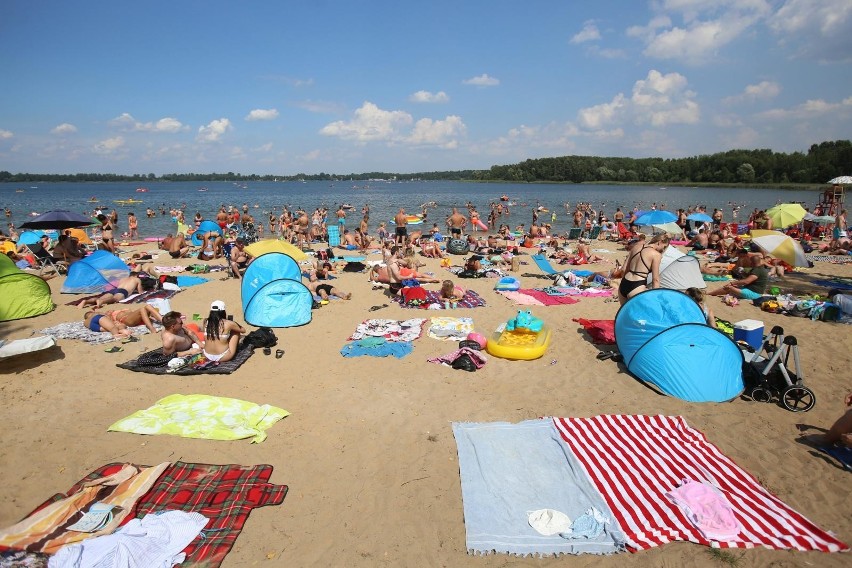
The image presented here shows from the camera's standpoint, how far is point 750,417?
5.20 meters

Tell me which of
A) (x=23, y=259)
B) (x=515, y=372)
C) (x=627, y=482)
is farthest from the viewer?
(x=23, y=259)

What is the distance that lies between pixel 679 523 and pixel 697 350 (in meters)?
2.68

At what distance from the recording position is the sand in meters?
3.54

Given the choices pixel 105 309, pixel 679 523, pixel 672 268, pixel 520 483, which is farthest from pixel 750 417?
pixel 105 309

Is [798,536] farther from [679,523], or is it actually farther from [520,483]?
[520,483]

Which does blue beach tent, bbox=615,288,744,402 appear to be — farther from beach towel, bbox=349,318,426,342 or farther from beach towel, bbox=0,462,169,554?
beach towel, bbox=0,462,169,554

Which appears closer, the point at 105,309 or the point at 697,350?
the point at 697,350

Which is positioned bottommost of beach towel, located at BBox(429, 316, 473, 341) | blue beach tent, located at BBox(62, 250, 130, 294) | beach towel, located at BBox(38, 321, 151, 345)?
beach towel, located at BBox(429, 316, 473, 341)

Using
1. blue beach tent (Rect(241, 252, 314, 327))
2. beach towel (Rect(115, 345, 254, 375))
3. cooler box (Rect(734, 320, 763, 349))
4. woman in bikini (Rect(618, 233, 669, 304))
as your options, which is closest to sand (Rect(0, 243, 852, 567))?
beach towel (Rect(115, 345, 254, 375))

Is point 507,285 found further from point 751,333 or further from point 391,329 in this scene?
point 751,333

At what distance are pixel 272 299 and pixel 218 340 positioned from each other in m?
2.05

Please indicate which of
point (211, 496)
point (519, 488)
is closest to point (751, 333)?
point (519, 488)

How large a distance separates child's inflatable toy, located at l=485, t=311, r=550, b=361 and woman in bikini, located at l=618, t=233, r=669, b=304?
1534mm

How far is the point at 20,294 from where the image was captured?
29.8 feet
